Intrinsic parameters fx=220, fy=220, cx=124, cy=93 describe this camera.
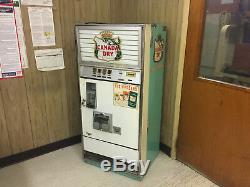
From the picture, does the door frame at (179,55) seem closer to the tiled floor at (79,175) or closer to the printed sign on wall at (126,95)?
the tiled floor at (79,175)

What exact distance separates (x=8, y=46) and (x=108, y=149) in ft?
4.29

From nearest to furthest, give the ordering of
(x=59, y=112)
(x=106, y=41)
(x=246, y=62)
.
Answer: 1. (x=246, y=62)
2. (x=106, y=41)
3. (x=59, y=112)

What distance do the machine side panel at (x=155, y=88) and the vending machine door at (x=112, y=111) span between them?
21 cm

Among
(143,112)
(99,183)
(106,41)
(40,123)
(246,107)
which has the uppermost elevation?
(106,41)

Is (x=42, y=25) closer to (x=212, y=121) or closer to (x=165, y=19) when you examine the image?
(x=165, y=19)

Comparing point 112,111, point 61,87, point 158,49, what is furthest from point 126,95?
point 61,87

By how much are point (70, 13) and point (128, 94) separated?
109cm

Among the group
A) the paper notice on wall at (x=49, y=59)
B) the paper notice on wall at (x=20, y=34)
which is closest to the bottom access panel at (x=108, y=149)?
the paper notice on wall at (x=49, y=59)

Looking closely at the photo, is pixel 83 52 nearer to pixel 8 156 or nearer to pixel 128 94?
pixel 128 94

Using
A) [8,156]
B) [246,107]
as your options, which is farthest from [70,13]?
[246,107]

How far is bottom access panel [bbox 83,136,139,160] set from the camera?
199 cm

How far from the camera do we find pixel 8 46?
6.48ft

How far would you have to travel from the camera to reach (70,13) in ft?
7.39

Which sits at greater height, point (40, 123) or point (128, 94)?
point (128, 94)
